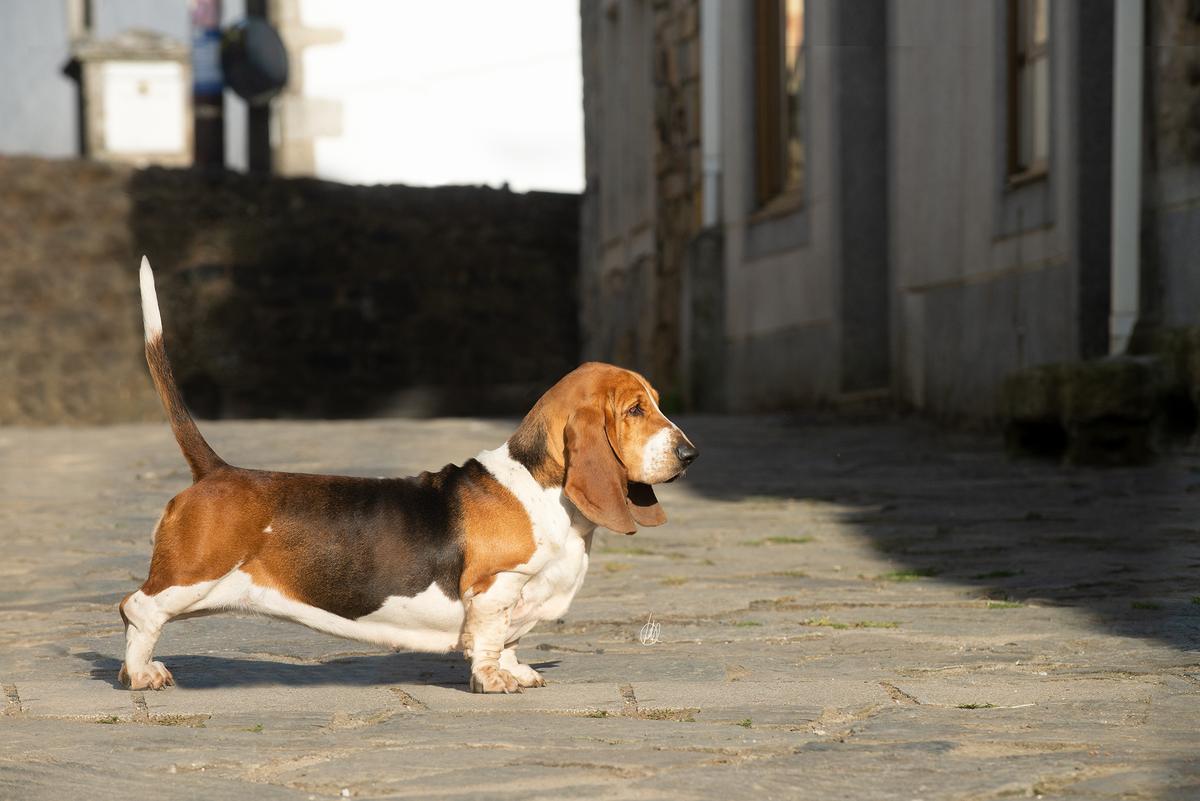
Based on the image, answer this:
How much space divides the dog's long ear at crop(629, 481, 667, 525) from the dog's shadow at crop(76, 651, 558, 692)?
50 cm

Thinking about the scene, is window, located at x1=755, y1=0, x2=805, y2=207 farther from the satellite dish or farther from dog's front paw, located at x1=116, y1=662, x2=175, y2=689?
the satellite dish

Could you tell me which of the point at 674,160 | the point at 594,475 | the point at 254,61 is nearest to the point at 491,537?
the point at 594,475

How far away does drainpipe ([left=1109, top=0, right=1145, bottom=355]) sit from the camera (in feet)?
29.2

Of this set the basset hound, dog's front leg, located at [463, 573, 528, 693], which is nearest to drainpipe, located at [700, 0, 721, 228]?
the basset hound

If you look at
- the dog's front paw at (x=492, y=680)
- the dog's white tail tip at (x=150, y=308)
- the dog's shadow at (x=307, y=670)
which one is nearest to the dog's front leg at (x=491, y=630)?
the dog's front paw at (x=492, y=680)

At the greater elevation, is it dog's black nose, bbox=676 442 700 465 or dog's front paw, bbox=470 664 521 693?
dog's black nose, bbox=676 442 700 465

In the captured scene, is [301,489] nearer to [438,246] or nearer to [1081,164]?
[1081,164]

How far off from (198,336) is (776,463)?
27.6 ft

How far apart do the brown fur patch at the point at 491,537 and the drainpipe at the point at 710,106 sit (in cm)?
1087

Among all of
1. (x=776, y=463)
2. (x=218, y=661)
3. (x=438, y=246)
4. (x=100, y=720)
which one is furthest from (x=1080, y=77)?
(x=438, y=246)

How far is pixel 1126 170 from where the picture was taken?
9.00 m

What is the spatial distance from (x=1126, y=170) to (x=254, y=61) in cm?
2025

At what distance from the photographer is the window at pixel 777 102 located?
13.5 m

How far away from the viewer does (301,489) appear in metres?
3.97
